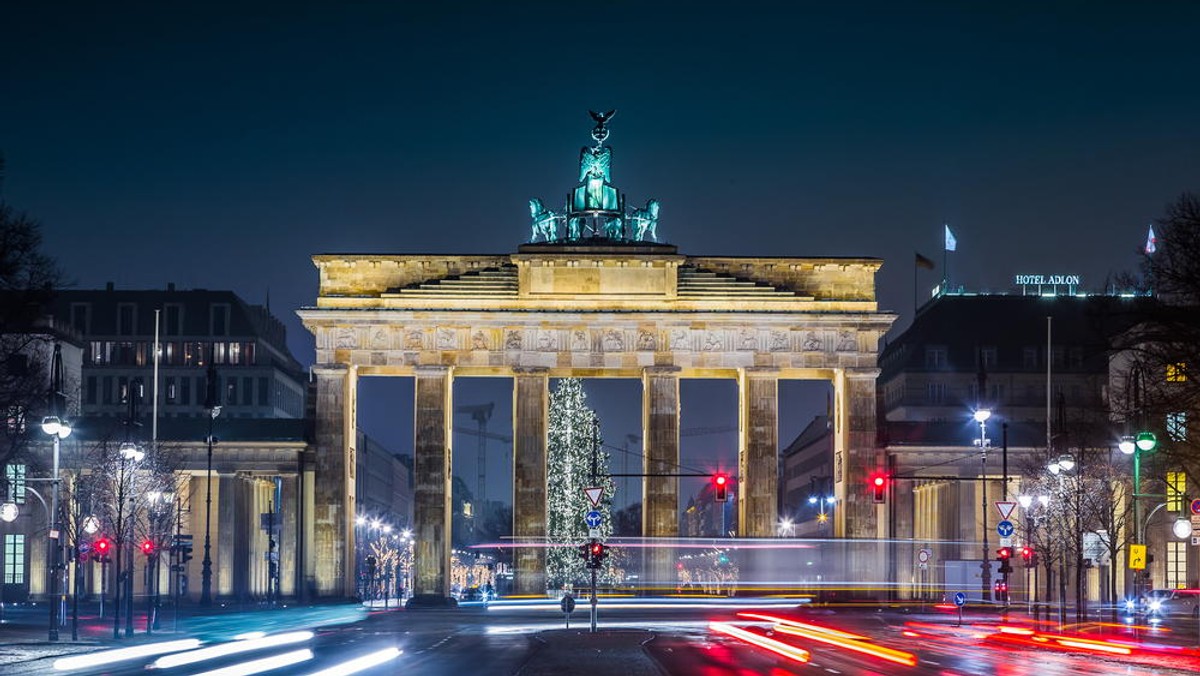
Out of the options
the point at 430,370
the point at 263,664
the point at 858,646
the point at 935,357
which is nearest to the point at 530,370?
the point at 430,370

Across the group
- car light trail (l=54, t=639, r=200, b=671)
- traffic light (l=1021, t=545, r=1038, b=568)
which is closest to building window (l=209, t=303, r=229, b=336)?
traffic light (l=1021, t=545, r=1038, b=568)

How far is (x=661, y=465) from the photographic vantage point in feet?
318

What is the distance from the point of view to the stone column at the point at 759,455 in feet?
320

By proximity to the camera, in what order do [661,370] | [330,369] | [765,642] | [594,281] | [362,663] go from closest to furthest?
[362,663] → [765,642] → [661,370] → [330,369] → [594,281]

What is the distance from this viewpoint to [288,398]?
18788 centimetres

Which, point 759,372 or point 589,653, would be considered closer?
point 589,653

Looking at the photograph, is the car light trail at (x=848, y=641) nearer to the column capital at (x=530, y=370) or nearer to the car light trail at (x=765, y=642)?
the car light trail at (x=765, y=642)

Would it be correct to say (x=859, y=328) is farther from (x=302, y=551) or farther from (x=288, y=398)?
(x=288, y=398)

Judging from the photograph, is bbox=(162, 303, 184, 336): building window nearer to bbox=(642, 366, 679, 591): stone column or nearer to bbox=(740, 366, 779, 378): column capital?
bbox=(642, 366, 679, 591): stone column

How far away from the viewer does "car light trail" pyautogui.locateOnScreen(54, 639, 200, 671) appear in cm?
4441

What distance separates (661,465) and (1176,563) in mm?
34627

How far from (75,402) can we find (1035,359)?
76620 mm

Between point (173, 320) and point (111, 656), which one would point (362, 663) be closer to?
point (111, 656)

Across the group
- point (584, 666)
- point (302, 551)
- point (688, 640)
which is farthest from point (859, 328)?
Result: point (584, 666)
